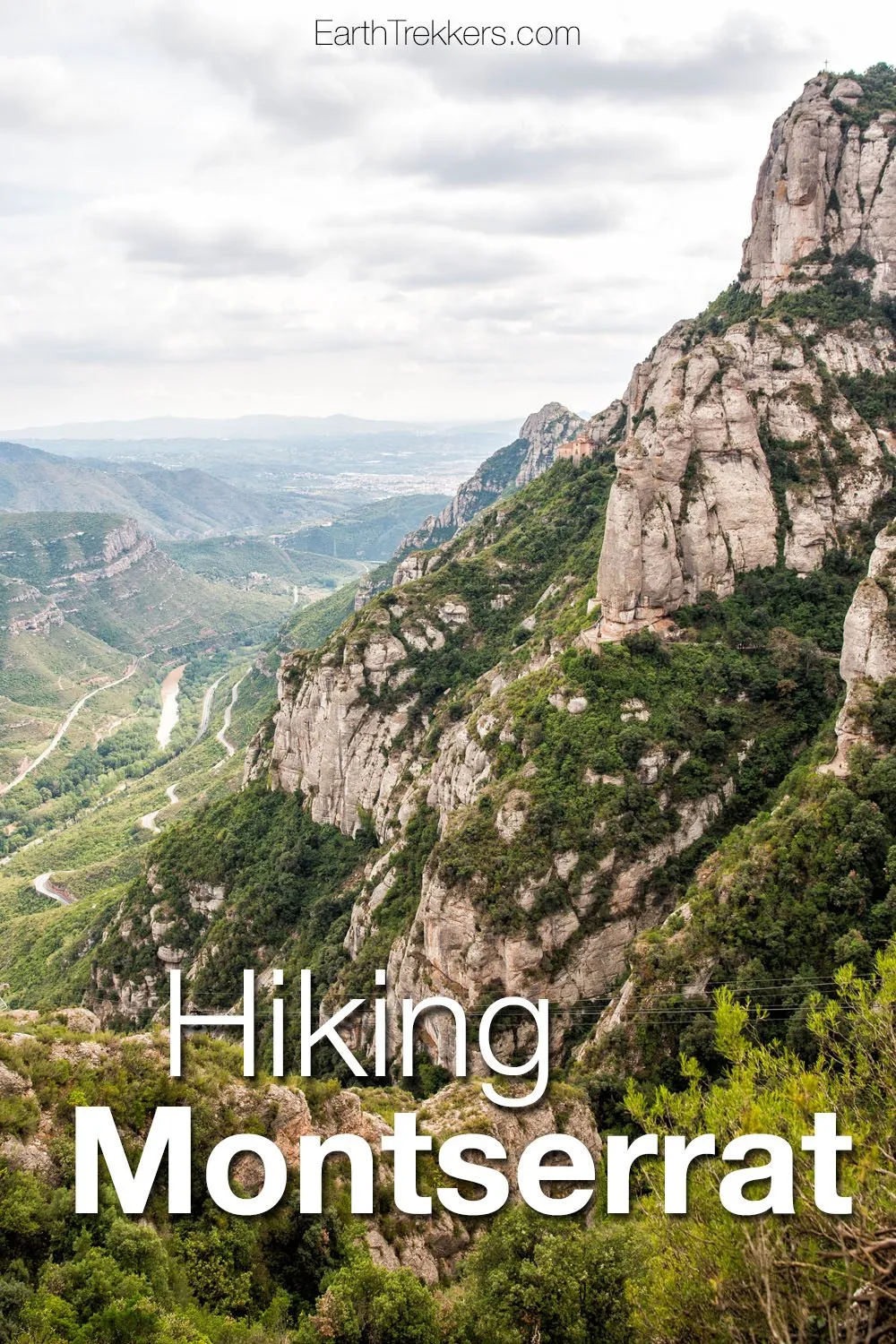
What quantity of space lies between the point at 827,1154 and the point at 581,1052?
28.6 metres

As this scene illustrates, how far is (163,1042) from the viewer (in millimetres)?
31000

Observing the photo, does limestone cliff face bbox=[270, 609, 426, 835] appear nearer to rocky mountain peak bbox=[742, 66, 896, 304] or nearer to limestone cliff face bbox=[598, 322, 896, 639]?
limestone cliff face bbox=[598, 322, 896, 639]

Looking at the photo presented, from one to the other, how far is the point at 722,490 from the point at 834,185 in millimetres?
40263

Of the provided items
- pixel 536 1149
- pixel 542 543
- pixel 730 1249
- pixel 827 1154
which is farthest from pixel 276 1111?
pixel 542 543

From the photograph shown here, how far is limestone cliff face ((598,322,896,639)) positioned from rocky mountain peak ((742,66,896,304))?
21.4 meters

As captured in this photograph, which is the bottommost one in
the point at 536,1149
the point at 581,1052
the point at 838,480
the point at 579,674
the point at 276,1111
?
the point at 581,1052

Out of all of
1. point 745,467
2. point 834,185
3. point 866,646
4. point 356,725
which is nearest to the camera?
point 866,646

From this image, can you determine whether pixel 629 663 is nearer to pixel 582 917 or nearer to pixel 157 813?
pixel 582 917

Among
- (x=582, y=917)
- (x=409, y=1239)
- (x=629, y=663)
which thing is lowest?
(x=409, y=1239)

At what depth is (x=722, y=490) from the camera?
6519cm

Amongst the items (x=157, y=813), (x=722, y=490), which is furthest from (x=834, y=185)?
(x=157, y=813)

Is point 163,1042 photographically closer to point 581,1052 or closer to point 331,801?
point 581,1052

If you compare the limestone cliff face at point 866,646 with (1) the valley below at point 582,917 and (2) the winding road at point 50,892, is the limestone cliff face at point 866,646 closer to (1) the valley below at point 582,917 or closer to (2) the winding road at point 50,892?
(1) the valley below at point 582,917

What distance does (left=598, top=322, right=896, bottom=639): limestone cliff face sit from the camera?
63.7 meters
